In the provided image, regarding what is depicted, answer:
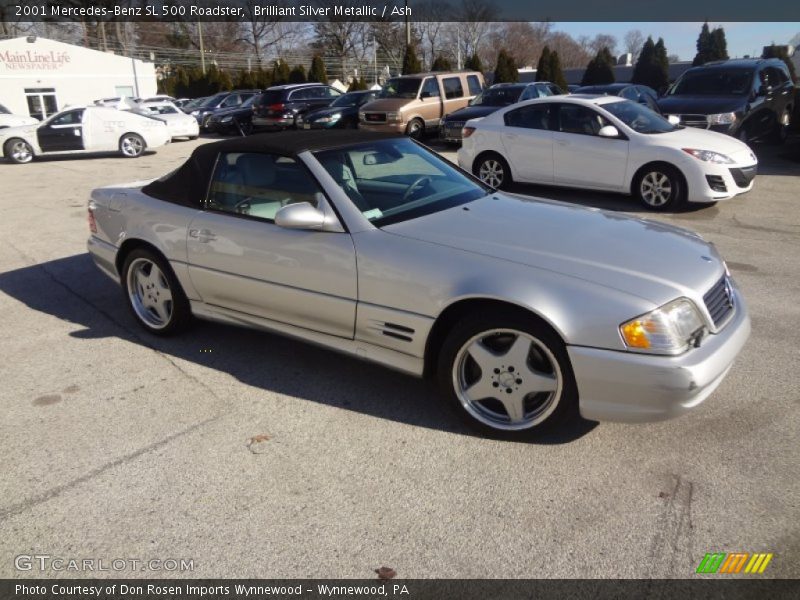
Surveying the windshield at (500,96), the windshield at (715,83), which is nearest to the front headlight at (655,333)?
the windshield at (715,83)

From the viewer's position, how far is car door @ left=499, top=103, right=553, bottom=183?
9.65 meters

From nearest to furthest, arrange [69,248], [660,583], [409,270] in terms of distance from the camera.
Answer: [660,583] → [409,270] → [69,248]

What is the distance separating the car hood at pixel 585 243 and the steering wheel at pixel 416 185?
12.3 inches

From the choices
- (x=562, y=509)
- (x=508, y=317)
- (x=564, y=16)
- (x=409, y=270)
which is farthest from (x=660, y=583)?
(x=564, y=16)

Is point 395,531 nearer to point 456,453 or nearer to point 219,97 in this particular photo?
point 456,453

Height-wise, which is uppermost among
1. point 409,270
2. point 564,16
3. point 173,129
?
point 564,16

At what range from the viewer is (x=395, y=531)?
277 centimetres

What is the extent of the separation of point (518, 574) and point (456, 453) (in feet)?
2.82

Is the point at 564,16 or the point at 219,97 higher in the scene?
the point at 564,16

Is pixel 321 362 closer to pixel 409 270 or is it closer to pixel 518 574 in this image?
pixel 409 270

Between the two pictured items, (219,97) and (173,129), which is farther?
(219,97)

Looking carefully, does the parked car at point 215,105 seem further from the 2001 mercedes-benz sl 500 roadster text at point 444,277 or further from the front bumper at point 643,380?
the front bumper at point 643,380

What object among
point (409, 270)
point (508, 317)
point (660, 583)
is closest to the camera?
point (660, 583)

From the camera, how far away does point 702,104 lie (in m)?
12.2
